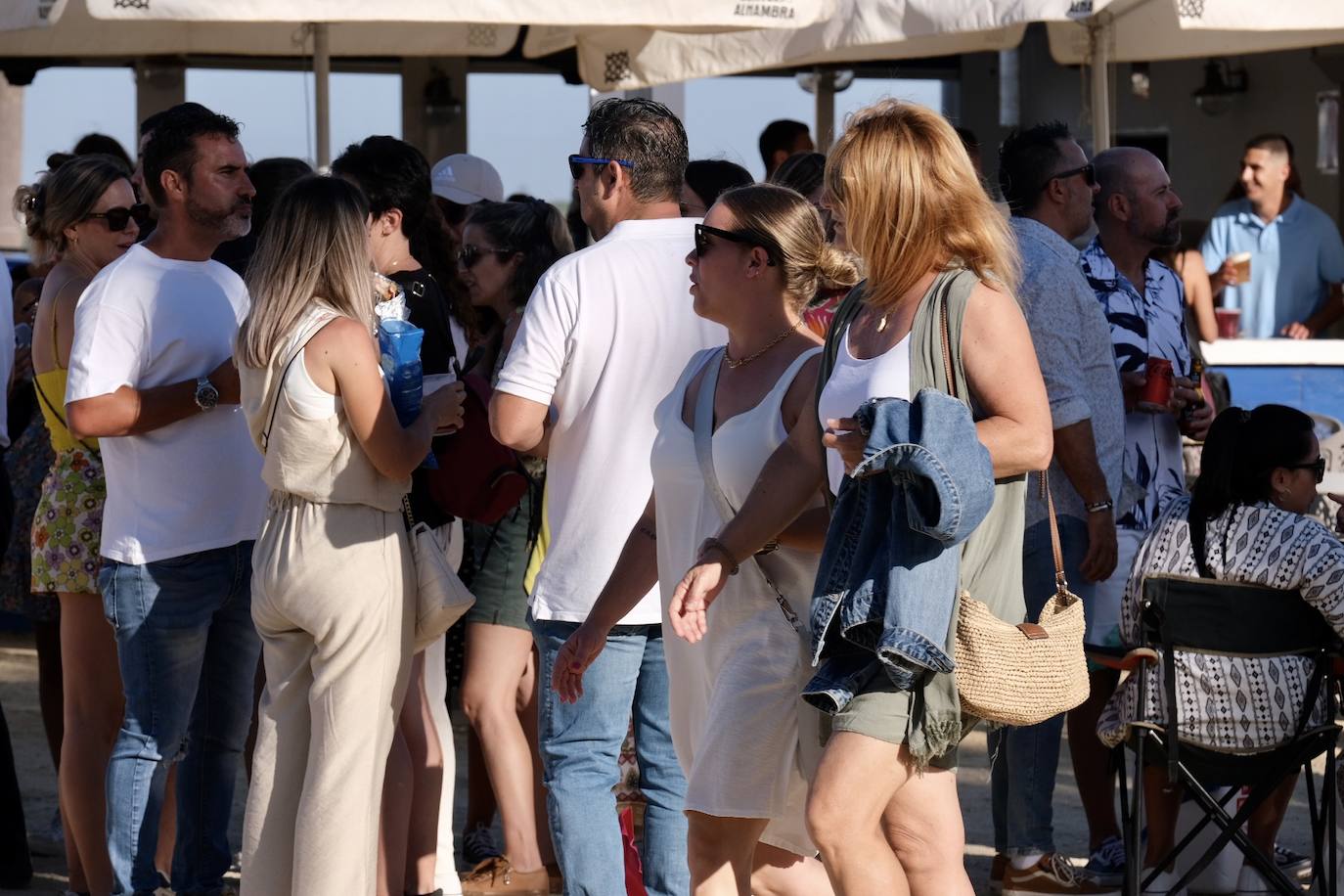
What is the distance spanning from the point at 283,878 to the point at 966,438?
1.96 metres

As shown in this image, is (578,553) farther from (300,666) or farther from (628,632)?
(300,666)

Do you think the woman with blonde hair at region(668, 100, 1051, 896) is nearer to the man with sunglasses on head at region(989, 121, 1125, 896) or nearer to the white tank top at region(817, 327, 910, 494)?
the white tank top at region(817, 327, 910, 494)

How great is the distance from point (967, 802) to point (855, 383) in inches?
129

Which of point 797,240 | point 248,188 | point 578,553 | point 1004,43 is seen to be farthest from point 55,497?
point 1004,43

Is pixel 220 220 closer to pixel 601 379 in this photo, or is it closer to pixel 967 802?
pixel 601 379

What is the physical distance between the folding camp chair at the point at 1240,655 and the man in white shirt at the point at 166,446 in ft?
6.98

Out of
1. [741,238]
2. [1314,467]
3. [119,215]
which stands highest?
[119,215]

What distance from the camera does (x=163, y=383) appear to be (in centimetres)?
420

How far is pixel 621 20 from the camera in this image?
643 centimetres

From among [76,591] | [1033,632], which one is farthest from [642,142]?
[76,591]

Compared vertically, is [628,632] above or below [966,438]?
below

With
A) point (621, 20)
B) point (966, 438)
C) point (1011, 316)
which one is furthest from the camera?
point (621, 20)

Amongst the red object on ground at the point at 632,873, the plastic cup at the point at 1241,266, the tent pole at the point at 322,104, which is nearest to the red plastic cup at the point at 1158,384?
the red object on ground at the point at 632,873

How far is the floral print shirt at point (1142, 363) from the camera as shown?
5.03 meters
